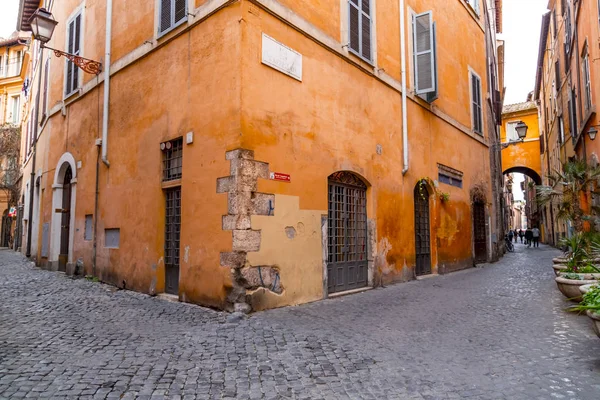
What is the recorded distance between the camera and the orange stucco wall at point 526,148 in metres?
28.4

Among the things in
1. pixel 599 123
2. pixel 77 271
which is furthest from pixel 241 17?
pixel 599 123

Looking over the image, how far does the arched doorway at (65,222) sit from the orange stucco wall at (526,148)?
26.8 m

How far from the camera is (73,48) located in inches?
421

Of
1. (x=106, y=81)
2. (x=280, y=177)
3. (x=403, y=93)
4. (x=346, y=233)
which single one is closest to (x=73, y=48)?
(x=106, y=81)

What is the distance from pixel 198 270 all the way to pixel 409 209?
5.36 meters

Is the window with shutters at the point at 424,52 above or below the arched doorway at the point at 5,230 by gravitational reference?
above

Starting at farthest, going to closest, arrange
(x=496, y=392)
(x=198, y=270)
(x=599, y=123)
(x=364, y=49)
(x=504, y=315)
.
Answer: (x=599, y=123) → (x=364, y=49) → (x=198, y=270) → (x=504, y=315) → (x=496, y=392)

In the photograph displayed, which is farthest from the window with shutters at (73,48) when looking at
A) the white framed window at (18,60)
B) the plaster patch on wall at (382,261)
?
the white framed window at (18,60)

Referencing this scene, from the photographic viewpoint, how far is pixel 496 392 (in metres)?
3.05

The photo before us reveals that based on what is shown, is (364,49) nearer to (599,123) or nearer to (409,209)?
(409,209)

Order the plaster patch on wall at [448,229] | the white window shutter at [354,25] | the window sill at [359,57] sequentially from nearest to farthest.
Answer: the window sill at [359,57] → the white window shutter at [354,25] → the plaster patch on wall at [448,229]

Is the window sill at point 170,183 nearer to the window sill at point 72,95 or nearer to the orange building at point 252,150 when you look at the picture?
the orange building at point 252,150

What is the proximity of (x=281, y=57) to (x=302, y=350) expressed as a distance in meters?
4.37

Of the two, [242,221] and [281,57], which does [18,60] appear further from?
[242,221]
